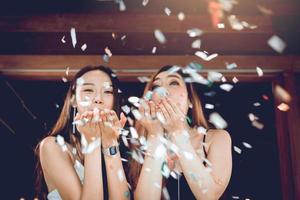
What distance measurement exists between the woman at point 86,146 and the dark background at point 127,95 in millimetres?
854

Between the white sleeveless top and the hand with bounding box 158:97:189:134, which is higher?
the hand with bounding box 158:97:189:134

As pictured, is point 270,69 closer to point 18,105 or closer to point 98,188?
point 98,188

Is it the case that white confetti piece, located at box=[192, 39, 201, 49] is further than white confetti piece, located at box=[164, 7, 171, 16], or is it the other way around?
white confetti piece, located at box=[192, 39, 201, 49]

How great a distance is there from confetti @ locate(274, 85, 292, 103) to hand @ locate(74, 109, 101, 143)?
5.56ft

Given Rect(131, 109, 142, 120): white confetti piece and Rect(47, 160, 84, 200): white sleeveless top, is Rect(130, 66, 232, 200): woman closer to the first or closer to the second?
Rect(131, 109, 142, 120): white confetti piece

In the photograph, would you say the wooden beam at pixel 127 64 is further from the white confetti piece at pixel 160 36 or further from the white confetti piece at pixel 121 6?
the white confetti piece at pixel 121 6

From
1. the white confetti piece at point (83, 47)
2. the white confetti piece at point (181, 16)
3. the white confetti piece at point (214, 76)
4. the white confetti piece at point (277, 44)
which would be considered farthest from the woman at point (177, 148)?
the white confetti piece at point (277, 44)

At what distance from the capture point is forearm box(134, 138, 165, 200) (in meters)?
3.25

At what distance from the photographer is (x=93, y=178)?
3.19 meters

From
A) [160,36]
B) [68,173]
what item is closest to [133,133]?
[68,173]

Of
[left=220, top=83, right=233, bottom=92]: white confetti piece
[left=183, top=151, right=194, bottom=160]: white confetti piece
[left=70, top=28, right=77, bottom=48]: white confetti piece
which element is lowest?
[left=183, top=151, right=194, bottom=160]: white confetti piece

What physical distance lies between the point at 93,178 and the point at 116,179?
0.16 meters

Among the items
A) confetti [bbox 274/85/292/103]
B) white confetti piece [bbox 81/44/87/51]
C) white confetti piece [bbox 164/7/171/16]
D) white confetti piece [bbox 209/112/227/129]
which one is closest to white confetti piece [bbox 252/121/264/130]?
white confetti piece [bbox 209/112/227/129]

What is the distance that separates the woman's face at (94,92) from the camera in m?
3.54
